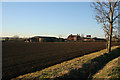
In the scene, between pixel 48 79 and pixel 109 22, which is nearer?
pixel 48 79

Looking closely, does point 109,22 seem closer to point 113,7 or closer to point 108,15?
point 108,15

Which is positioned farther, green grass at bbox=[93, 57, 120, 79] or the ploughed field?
the ploughed field

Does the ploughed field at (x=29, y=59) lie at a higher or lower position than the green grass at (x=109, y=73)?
lower

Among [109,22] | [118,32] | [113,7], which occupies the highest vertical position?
[113,7]

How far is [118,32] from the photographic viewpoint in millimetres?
22641

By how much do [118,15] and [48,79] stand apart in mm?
20402

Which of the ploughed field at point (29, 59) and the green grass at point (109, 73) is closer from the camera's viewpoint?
the green grass at point (109, 73)

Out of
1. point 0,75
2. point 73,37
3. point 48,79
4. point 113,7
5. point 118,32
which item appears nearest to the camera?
point 48,79

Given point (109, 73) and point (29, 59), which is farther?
point (29, 59)

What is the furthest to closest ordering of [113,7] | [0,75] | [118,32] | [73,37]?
[73,37] → [118,32] → [113,7] → [0,75]

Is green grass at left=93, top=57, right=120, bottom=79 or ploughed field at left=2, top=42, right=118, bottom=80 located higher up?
green grass at left=93, top=57, right=120, bottom=79

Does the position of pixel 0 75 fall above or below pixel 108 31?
below

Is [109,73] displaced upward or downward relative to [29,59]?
upward

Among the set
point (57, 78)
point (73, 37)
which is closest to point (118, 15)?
point (57, 78)
